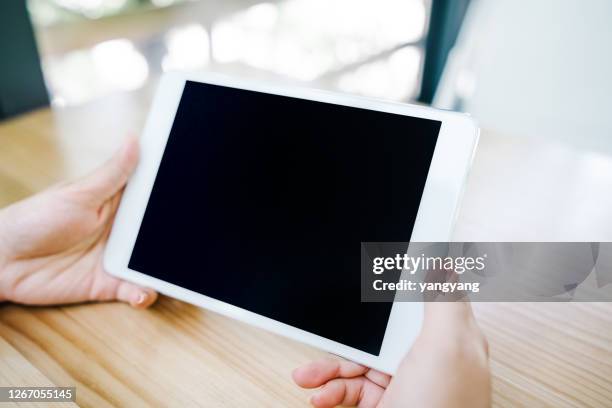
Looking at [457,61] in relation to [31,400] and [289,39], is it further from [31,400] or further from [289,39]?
[31,400]

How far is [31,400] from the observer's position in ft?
1.46

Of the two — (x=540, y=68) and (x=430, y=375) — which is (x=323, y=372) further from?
(x=540, y=68)

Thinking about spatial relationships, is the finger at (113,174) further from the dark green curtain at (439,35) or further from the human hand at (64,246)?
the dark green curtain at (439,35)

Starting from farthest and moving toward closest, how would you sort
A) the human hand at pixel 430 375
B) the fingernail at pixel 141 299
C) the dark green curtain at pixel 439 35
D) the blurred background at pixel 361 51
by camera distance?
the dark green curtain at pixel 439 35
the blurred background at pixel 361 51
the fingernail at pixel 141 299
the human hand at pixel 430 375

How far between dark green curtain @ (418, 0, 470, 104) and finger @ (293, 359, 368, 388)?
4.25 feet

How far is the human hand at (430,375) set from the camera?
15.7 inches

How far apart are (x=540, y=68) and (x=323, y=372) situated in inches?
52.6

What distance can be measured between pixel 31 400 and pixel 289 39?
2.42 meters

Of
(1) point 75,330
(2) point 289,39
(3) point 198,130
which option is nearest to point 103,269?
(1) point 75,330

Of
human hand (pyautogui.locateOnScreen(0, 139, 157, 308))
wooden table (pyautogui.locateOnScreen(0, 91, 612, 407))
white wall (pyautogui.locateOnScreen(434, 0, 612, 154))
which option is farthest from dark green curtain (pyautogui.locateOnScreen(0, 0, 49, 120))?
white wall (pyautogui.locateOnScreen(434, 0, 612, 154))

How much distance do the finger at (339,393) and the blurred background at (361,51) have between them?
0.68 meters

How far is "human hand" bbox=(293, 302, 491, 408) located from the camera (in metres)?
0.40

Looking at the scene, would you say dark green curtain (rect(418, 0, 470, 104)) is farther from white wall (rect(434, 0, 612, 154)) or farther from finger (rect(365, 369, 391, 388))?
finger (rect(365, 369, 391, 388))

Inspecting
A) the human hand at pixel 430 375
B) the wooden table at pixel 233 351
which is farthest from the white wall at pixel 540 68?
the human hand at pixel 430 375
